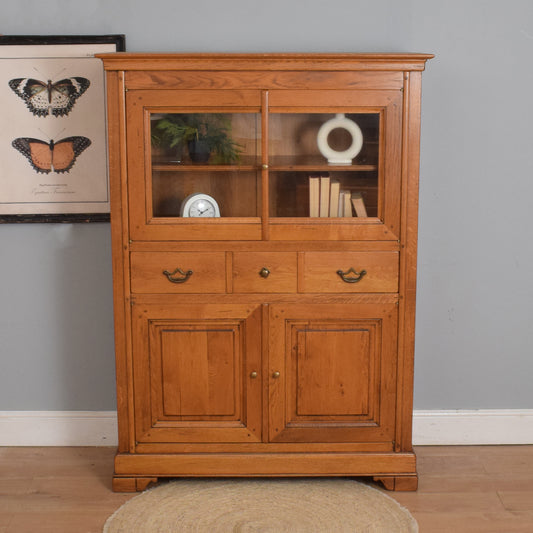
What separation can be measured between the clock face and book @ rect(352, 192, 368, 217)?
1.72ft

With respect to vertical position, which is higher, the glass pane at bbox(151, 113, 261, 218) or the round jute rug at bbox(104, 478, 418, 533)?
the glass pane at bbox(151, 113, 261, 218)

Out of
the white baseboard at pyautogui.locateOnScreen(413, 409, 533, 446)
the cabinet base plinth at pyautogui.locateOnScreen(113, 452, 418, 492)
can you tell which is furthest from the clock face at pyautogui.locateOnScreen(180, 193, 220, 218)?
the white baseboard at pyautogui.locateOnScreen(413, 409, 533, 446)

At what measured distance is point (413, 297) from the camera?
249 cm

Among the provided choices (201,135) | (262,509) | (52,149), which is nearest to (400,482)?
(262,509)

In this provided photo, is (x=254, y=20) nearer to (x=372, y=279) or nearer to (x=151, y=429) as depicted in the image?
(x=372, y=279)

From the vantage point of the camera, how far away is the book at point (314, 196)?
247 cm

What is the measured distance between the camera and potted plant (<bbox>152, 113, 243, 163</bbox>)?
242 cm

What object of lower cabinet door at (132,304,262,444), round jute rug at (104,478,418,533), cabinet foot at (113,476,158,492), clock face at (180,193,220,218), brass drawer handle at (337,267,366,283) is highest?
clock face at (180,193,220,218)

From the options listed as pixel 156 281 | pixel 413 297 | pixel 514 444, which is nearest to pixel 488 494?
pixel 514 444

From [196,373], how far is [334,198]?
87 centimetres

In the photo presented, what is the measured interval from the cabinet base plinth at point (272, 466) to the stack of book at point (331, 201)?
95cm

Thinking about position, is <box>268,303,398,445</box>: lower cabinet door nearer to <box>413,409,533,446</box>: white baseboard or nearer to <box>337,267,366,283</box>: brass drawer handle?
<box>337,267,366,283</box>: brass drawer handle

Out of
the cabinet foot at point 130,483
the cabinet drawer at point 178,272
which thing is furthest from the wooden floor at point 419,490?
the cabinet drawer at point 178,272

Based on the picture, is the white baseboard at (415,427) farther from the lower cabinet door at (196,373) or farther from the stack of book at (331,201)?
the stack of book at (331,201)
